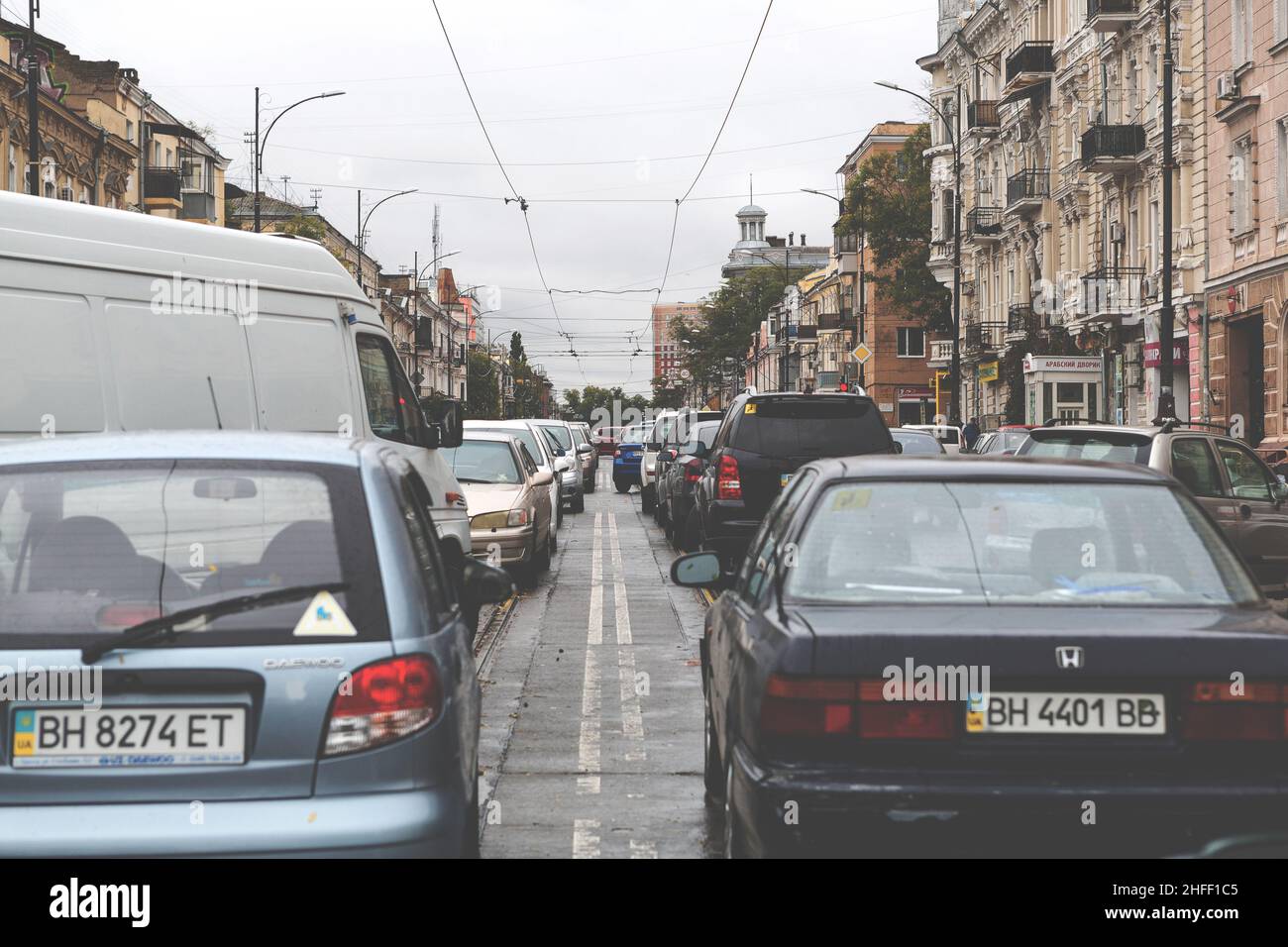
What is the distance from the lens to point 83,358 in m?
8.94

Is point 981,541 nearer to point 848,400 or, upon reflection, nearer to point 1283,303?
point 848,400

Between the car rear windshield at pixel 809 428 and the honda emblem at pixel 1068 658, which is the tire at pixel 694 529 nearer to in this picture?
the car rear windshield at pixel 809 428

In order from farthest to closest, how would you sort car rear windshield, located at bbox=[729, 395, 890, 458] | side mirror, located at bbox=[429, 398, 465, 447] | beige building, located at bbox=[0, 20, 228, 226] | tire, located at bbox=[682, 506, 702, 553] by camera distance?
beige building, located at bbox=[0, 20, 228, 226]
tire, located at bbox=[682, 506, 702, 553]
car rear windshield, located at bbox=[729, 395, 890, 458]
side mirror, located at bbox=[429, 398, 465, 447]

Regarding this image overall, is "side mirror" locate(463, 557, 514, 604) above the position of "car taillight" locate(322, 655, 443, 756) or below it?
above

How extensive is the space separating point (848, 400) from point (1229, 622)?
37.9 feet

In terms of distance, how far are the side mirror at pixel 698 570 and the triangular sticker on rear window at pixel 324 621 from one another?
2231 mm

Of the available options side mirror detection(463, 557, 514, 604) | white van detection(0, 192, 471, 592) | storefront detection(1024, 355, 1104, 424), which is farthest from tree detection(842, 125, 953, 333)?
side mirror detection(463, 557, 514, 604)

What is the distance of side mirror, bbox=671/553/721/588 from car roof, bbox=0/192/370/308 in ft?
13.1

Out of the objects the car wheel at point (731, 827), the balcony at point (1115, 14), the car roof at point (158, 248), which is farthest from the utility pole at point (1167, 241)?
the car wheel at point (731, 827)

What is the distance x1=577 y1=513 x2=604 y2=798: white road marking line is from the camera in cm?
789

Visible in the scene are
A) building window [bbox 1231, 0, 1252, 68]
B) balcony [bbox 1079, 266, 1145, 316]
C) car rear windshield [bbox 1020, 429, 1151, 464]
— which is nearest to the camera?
car rear windshield [bbox 1020, 429, 1151, 464]

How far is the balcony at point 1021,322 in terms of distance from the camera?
52.6m

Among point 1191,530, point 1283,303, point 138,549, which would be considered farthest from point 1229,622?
point 1283,303

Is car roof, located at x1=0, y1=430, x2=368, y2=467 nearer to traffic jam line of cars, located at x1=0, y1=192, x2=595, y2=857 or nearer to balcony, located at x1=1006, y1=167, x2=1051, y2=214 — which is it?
traffic jam line of cars, located at x1=0, y1=192, x2=595, y2=857
